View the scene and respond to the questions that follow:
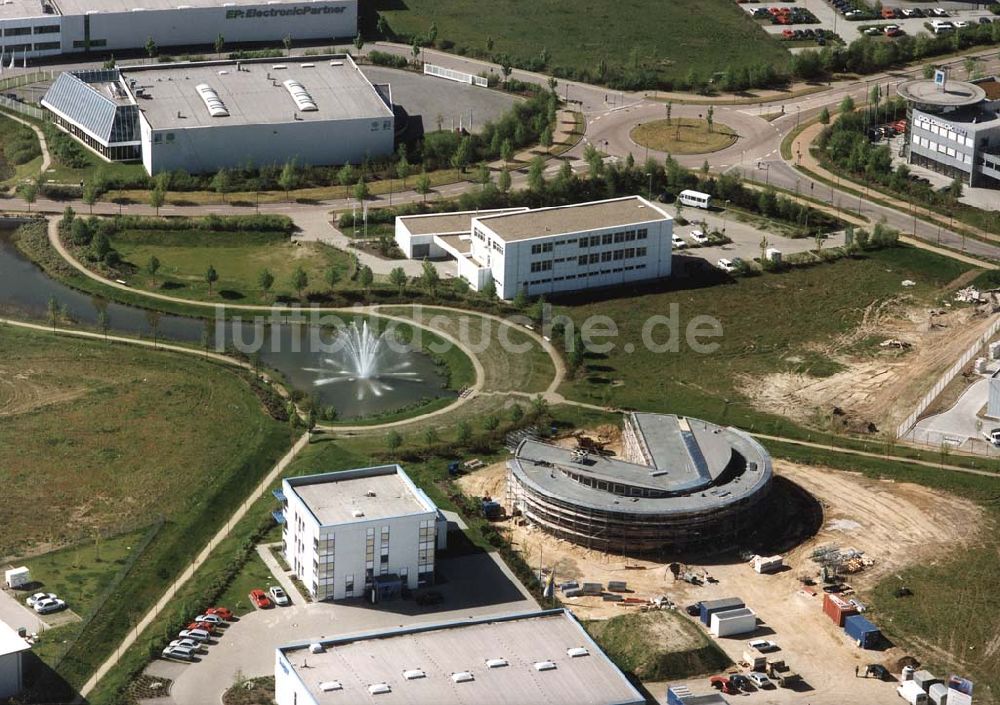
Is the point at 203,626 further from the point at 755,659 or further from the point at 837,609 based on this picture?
the point at 837,609

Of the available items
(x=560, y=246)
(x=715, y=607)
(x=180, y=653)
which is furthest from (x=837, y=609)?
(x=560, y=246)

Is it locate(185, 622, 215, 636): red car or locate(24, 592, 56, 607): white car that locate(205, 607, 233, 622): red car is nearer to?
locate(185, 622, 215, 636): red car

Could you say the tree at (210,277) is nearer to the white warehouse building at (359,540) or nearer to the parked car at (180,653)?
the white warehouse building at (359,540)

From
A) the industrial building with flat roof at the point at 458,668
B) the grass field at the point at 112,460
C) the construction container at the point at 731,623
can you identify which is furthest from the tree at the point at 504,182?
the industrial building with flat roof at the point at 458,668

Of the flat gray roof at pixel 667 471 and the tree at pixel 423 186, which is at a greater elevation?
the tree at pixel 423 186

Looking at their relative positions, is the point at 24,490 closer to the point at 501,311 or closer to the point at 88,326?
the point at 88,326

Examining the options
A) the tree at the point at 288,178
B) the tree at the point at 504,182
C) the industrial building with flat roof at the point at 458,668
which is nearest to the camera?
the industrial building with flat roof at the point at 458,668

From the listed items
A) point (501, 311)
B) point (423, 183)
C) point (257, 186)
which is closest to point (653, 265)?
point (501, 311)
